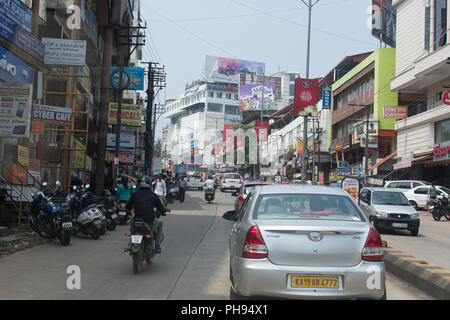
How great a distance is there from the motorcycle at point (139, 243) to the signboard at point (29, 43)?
326 inches

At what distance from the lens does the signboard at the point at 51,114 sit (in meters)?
15.8

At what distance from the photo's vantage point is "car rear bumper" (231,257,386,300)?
4.88 meters

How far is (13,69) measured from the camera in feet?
44.7

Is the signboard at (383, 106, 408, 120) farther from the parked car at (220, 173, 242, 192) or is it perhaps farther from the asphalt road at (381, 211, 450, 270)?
the asphalt road at (381, 211, 450, 270)

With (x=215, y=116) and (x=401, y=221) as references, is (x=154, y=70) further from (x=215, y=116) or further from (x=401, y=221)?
(x=215, y=116)

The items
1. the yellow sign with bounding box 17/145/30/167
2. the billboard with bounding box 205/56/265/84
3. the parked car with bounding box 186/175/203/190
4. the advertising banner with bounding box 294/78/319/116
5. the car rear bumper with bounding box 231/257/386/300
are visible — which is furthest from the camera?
the billboard with bounding box 205/56/265/84

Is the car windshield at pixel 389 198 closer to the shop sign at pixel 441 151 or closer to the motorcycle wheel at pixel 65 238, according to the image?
the motorcycle wheel at pixel 65 238

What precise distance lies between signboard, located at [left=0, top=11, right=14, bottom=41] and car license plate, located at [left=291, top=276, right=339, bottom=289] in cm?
1085

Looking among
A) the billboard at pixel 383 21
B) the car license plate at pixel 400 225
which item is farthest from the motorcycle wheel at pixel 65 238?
the billboard at pixel 383 21

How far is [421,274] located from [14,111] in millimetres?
11360

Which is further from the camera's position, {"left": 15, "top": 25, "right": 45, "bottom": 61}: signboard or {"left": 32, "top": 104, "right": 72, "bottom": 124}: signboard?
{"left": 32, "top": 104, "right": 72, "bottom": 124}: signboard

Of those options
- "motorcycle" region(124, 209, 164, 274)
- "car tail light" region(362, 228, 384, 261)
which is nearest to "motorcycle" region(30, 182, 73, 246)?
"motorcycle" region(124, 209, 164, 274)

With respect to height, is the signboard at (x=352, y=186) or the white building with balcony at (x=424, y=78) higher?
the white building with balcony at (x=424, y=78)
